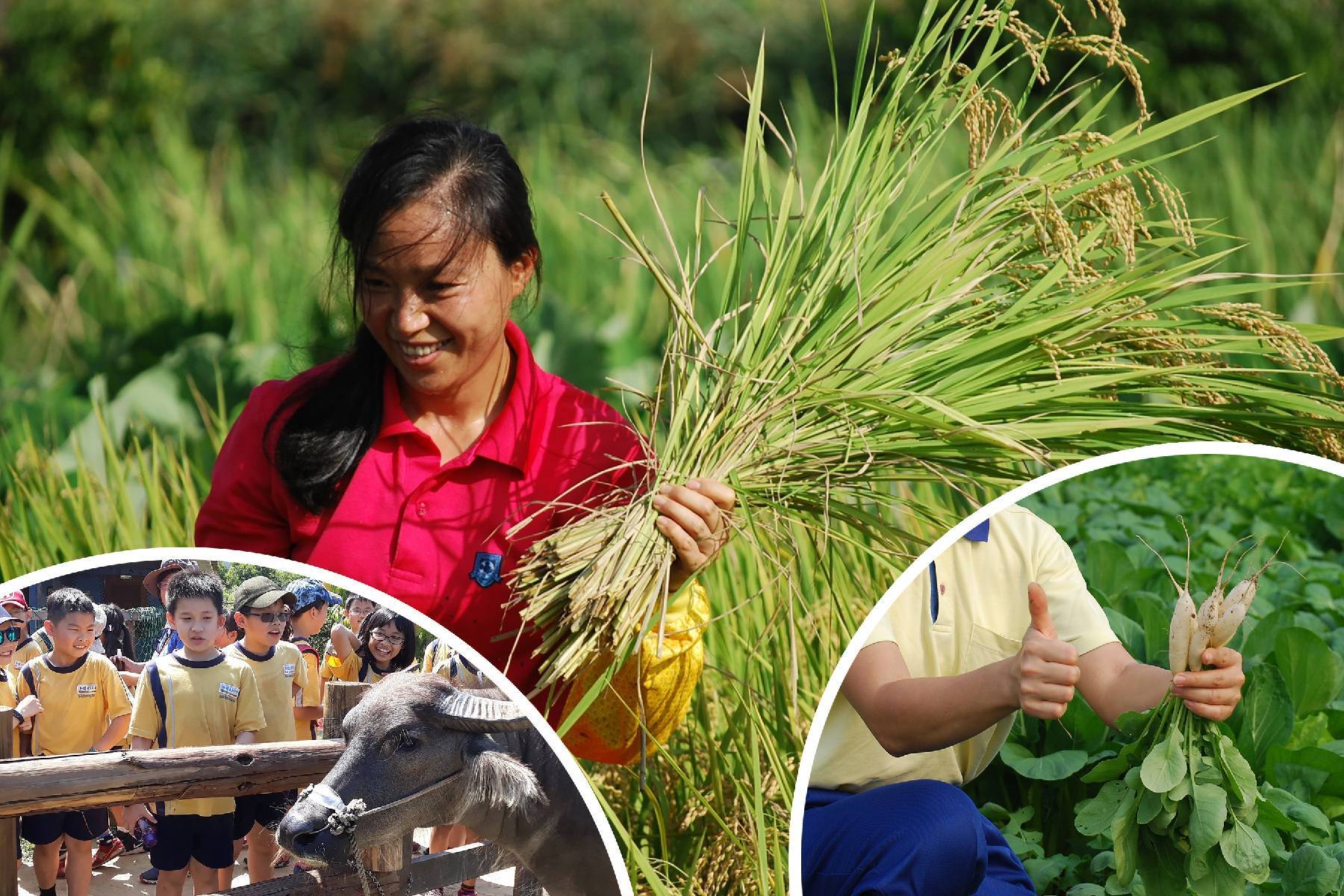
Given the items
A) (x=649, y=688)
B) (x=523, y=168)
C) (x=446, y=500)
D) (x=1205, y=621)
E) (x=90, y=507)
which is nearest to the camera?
(x=1205, y=621)

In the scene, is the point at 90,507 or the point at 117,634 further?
the point at 90,507

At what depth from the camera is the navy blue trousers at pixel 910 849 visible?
49.1 inches

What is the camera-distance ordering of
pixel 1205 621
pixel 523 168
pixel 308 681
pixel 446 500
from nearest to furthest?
1. pixel 1205 621
2. pixel 308 681
3. pixel 446 500
4. pixel 523 168

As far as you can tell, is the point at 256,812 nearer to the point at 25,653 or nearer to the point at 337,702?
the point at 337,702

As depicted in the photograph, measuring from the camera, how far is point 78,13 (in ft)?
16.6

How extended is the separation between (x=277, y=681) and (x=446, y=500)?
20.7 inches

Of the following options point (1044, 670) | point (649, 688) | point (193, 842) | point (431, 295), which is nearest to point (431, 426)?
point (431, 295)

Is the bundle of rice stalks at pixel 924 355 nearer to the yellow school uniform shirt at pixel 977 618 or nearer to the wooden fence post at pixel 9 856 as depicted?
the yellow school uniform shirt at pixel 977 618

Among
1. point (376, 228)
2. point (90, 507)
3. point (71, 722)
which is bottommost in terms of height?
point (90, 507)

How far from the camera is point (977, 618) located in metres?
1.29

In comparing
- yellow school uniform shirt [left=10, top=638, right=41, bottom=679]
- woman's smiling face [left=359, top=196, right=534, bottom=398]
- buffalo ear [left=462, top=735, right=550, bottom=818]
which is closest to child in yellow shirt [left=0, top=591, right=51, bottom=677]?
yellow school uniform shirt [left=10, top=638, right=41, bottom=679]

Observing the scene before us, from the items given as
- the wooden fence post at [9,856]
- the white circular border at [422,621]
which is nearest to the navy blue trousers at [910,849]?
the white circular border at [422,621]

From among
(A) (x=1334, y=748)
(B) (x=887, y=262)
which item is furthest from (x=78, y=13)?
(A) (x=1334, y=748)

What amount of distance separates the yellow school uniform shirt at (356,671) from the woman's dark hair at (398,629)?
17 millimetres
